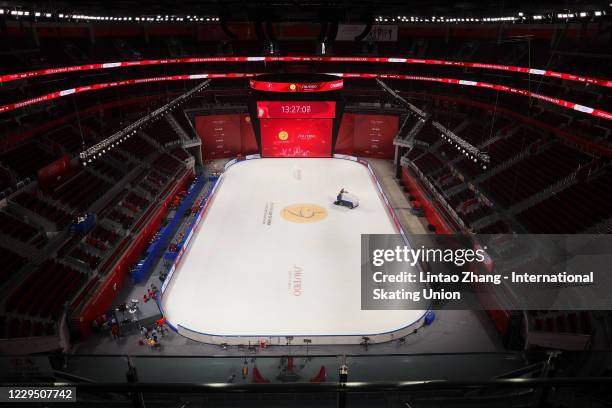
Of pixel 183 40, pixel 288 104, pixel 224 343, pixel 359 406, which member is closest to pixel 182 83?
pixel 183 40

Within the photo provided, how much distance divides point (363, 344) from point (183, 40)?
1169 inches

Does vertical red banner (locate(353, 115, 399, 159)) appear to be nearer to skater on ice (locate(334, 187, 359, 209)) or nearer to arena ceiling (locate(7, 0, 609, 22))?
skater on ice (locate(334, 187, 359, 209))

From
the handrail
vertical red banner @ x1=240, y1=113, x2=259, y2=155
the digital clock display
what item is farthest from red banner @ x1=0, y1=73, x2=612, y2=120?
the handrail

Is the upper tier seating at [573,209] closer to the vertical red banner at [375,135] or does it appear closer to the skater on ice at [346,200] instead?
the skater on ice at [346,200]

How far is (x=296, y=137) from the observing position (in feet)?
101

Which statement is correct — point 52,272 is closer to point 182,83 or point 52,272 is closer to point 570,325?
point 570,325

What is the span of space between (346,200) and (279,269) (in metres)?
7.27

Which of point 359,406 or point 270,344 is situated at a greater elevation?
point 359,406

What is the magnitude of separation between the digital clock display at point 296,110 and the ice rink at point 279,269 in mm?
5901

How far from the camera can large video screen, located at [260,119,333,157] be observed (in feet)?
98.9

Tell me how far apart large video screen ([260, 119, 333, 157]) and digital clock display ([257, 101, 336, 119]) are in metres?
0.81

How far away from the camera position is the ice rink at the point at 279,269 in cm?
1327

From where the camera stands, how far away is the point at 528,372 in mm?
3732

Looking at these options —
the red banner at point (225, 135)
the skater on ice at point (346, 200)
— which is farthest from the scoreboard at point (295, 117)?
the skater on ice at point (346, 200)
